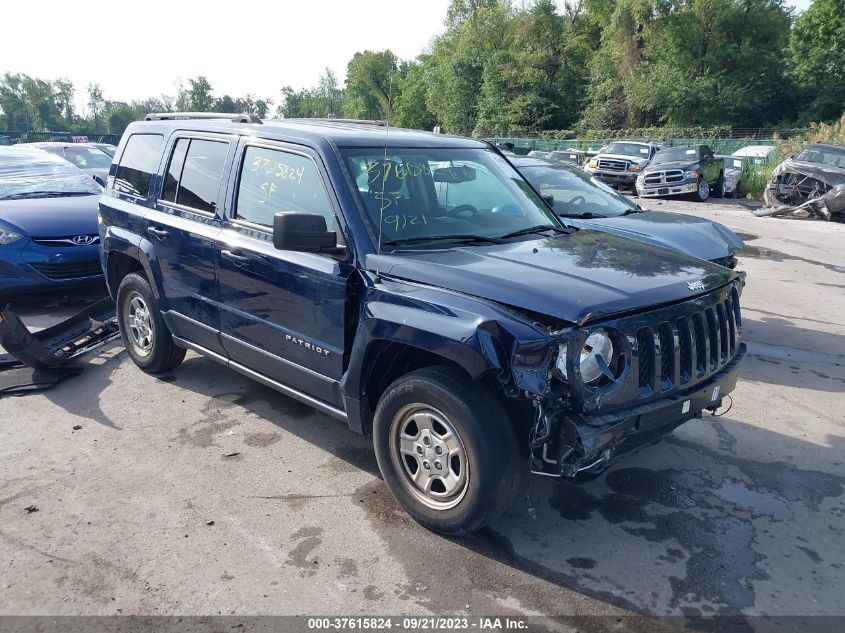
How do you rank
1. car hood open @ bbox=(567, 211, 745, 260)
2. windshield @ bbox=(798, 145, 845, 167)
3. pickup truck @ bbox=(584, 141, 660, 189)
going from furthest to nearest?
1. pickup truck @ bbox=(584, 141, 660, 189)
2. windshield @ bbox=(798, 145, 845, 167)
3. car hood open @ bbox=(567, 211, 745, 260)

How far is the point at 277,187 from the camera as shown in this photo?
4.23 metres

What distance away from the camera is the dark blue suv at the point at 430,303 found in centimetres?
305

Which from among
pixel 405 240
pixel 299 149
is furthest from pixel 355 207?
pixel 299 149

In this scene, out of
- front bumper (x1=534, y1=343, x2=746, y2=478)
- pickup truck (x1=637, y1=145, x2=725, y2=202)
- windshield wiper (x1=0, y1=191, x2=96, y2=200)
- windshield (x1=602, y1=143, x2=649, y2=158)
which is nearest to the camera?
front bumper (x1=534, y1=343, x2=746, y2=478)

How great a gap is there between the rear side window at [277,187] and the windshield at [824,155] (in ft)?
55.6

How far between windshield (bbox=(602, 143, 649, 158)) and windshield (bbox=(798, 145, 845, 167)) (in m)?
7.81

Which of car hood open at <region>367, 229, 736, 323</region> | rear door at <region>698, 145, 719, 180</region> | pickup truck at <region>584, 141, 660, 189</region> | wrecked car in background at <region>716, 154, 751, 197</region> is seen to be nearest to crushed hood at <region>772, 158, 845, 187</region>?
rear door at <region>698, 145, 719, 180</region>

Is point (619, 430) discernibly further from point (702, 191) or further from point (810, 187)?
point (702, 191)

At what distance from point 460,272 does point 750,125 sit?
1791 inches

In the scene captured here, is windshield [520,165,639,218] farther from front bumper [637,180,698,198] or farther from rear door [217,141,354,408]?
front bumper [637,180,698,198]

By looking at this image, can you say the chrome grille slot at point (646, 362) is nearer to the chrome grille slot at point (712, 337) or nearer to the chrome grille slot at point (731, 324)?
the chrome grille slot at point (712, 337)

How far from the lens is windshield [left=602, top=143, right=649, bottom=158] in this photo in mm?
24844

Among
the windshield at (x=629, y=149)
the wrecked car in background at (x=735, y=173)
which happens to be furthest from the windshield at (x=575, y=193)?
the windshield at (x=629, y=149)

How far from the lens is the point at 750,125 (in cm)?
4222
